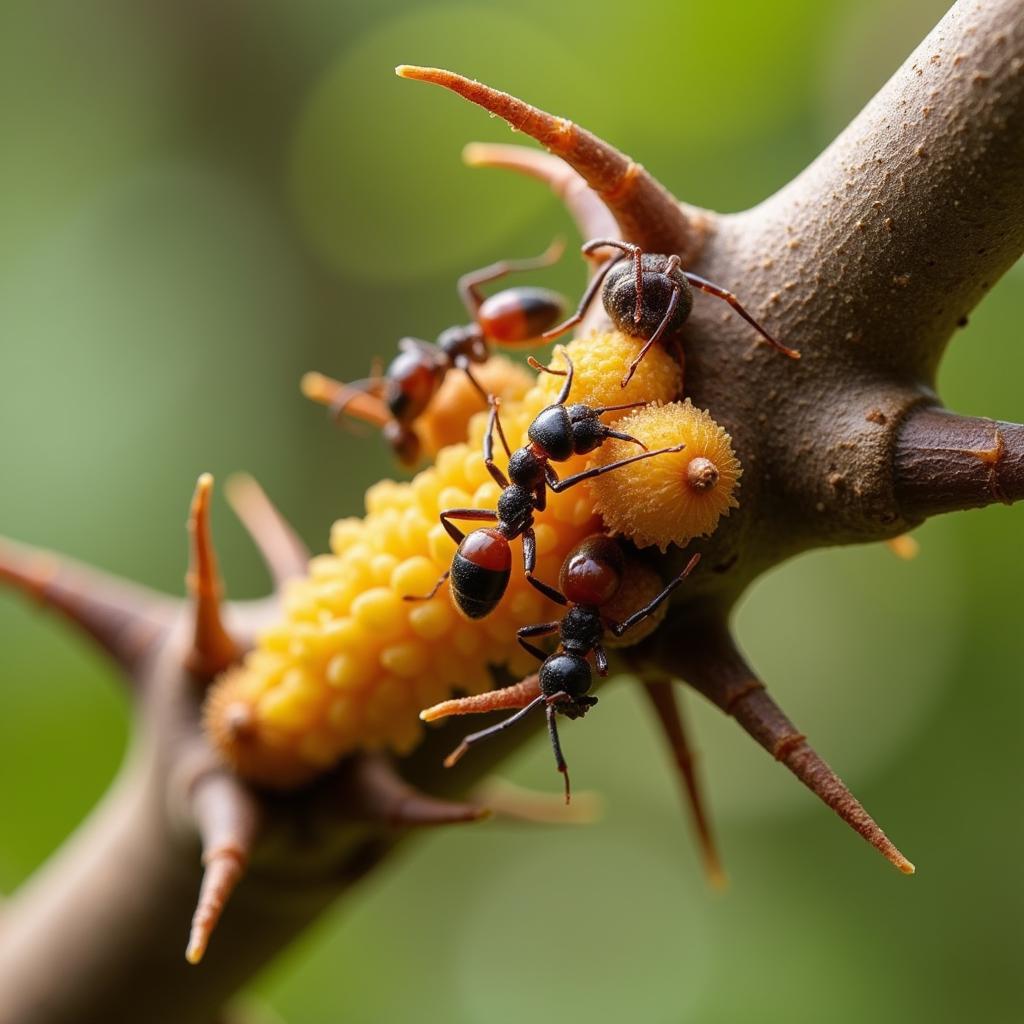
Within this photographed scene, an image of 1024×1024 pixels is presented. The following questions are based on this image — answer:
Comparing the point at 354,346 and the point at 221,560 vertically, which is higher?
the point at 354,346

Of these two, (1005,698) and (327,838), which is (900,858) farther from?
(1005,698)

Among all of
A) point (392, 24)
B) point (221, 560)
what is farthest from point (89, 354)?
point (392, 24)

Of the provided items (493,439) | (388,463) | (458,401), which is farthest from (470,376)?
(388,463)

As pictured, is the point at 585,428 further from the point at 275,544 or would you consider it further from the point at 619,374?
the point at 275,544

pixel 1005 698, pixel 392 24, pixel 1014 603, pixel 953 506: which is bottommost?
pixel 1005 698

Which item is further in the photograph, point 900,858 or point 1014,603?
point 1014,603

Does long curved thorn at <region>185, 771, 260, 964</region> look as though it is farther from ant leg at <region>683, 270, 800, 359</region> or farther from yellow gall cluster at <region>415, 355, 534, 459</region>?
ant leg at <region>683, 270, 800, 359</region>
